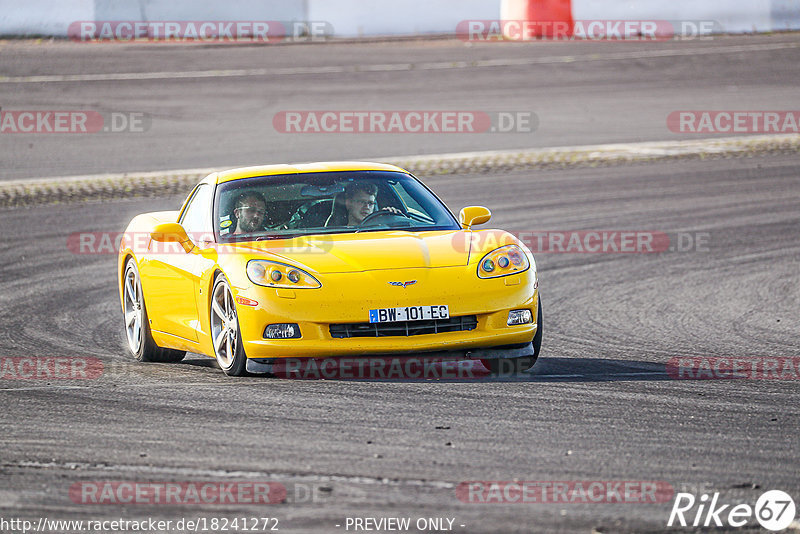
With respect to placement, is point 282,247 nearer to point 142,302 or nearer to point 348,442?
point 142,302

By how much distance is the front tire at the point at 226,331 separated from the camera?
27.6ft

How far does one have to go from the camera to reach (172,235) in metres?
9.20

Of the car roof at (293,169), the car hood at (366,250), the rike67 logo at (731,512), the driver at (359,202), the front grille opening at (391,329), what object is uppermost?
the car roof at (293,169)

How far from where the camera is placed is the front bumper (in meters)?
8.16

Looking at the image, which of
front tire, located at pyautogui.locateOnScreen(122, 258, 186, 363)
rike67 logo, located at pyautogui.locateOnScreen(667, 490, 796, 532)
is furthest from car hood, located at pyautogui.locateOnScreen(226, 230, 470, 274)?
rike67 logo, located at pyautogui.locateOnScreen(667, 490, 796, 532)

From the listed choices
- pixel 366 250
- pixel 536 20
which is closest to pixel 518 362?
pixel 366 250

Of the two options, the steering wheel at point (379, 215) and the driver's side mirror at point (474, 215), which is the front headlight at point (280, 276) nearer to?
the steering wheel at point (379, 215)

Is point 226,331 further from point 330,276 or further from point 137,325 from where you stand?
point 137,325

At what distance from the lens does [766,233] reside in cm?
1552

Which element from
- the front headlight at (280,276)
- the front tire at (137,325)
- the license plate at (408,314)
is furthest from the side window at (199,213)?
the license plate at (408,314)

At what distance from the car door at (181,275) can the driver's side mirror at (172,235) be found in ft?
0.20

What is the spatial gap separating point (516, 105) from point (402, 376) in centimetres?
1708

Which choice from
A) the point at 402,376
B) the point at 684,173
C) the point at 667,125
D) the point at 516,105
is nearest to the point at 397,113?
the point at 516,105

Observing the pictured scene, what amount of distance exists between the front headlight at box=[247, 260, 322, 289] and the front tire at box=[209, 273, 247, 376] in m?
0.21
